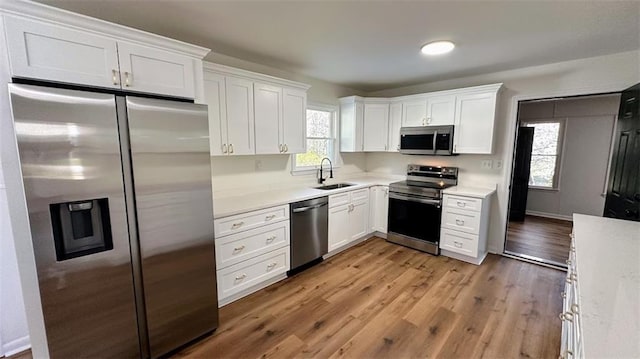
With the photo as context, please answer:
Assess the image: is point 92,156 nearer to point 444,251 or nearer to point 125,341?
point 125,341

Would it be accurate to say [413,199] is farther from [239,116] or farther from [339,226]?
[239,116]

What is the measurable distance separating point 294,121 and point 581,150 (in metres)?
5.42

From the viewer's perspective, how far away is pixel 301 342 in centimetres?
204

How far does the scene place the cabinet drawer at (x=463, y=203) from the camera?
3.23m

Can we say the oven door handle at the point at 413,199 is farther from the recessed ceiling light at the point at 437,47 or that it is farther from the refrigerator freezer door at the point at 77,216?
the refrigerator freezer door at the point at 77,216

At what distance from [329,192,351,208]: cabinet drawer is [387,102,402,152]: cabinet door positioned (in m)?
1.26

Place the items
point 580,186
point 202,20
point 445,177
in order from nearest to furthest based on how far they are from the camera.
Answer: point 202,20 → point 445,177 → point 580,186

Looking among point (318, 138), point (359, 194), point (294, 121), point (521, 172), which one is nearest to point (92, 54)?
point (294, 121)

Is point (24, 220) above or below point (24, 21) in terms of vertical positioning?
below

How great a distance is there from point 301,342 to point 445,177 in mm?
3120

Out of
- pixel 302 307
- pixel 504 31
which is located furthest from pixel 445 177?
pixel 302 307

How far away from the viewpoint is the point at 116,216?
1578mm

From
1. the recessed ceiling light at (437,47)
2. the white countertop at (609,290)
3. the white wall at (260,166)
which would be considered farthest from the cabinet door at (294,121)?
the white countertop at (609,290)

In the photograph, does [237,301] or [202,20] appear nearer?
[202,20]
